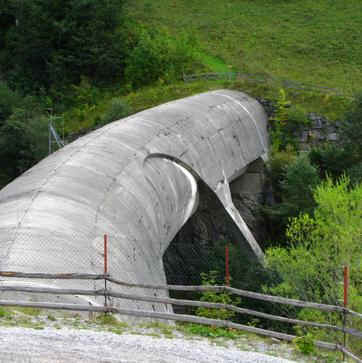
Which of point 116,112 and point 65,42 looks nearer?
point 116,112

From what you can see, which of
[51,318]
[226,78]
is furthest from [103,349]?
[226,78]

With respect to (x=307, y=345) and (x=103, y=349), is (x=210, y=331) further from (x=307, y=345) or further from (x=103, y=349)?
(x=103, y=349)

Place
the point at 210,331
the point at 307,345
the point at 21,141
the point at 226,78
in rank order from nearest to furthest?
the point at 307,345 < the point at 210,331 < the point at 21,141 < the point at 226,78

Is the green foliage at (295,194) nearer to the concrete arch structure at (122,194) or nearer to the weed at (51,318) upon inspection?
the concrete arch structure at (122,194)

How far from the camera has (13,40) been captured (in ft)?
203

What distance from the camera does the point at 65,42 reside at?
190 ft

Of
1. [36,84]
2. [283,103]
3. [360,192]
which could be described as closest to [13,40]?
[36,84]

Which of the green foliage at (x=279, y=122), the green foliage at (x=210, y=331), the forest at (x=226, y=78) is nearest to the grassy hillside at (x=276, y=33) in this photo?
the forest at (x=226, y=78)

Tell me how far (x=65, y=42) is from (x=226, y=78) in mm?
15192

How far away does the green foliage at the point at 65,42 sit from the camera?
184 ft

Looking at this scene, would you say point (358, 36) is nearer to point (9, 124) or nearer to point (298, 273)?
point (9, 124)

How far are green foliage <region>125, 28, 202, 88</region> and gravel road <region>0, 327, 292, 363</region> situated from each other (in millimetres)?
41062

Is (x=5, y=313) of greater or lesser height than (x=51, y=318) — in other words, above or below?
above

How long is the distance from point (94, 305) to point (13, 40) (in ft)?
170
